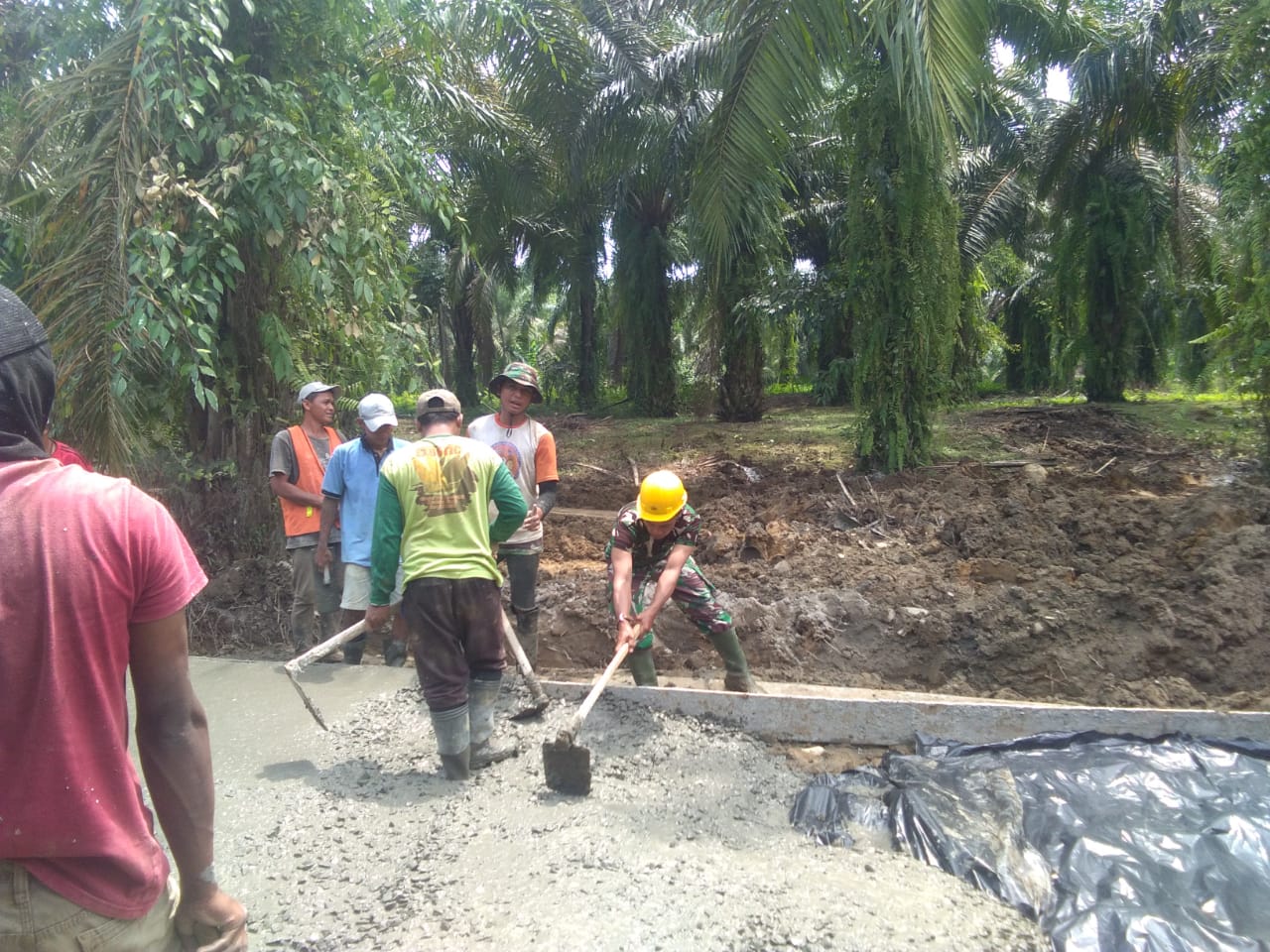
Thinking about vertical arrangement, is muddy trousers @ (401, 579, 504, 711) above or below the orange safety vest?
below

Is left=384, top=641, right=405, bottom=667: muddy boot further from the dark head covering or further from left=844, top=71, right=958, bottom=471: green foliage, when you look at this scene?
left=844, top=71, right=958, bottom=471: green foliage

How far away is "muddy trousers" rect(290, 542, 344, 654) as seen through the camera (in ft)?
16.9

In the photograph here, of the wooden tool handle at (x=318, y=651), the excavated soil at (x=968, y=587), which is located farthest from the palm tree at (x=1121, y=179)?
the wooden tool handle at (x=318, y=651)

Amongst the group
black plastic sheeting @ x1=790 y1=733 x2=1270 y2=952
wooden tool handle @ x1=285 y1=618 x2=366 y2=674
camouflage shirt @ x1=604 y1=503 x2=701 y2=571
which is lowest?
black plastic sheeting @ x1=790 y1=733 x2=1270 y2=952

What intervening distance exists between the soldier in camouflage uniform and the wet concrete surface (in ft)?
1.42

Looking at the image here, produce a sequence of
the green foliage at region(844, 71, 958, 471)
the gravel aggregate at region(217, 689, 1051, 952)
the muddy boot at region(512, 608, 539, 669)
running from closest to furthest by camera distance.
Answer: the gravel aggregate at region(217, 689, 1051, 952)
the muddy boot at region(512, 608, 539, 669)
the green foliage at region(844, 71, 958, 471)

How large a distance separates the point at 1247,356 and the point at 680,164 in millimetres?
7119

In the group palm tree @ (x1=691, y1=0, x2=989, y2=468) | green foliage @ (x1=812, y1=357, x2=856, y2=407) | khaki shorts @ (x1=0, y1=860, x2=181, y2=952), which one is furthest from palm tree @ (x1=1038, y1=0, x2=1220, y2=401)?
khaki shorts @ (x1=0, y1=860, x2=181, y2=952)

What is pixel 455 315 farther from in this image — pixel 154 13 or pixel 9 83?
pixel 154 13

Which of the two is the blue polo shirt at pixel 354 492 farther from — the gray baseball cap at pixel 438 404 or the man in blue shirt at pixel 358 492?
the gray baseball cap at pixel 438 404

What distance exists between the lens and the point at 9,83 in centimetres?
723

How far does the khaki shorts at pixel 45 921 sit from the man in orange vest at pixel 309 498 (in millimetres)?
3749

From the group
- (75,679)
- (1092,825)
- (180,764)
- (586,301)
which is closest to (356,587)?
(180,764)

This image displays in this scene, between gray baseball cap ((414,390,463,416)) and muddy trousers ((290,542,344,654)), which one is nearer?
gray baseball cap ((414,390,463,416))
